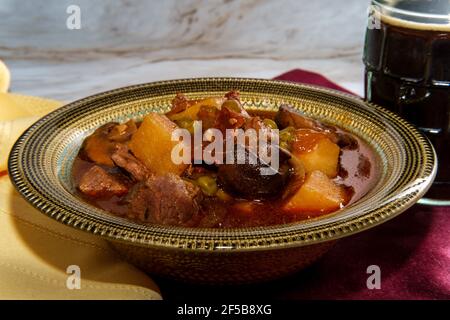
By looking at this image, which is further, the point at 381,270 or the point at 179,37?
the point at 179,37

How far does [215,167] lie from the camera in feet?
5.57

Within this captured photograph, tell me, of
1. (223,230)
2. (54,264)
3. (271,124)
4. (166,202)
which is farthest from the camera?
(271,124)

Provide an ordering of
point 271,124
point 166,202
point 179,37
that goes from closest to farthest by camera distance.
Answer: point 166,202
point 271,124
point 179,37

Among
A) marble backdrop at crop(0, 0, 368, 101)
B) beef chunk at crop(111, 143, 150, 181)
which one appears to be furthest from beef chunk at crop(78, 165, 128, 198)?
marble backdrop at crop(0, 0, 368, 101)

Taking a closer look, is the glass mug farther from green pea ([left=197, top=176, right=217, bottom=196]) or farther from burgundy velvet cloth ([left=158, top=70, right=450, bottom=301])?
green pea ([left=197, top=176, right=217, bottom=196])

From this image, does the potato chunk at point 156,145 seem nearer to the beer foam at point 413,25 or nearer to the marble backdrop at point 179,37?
the beer foam at point 413,25

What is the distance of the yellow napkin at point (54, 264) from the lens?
4.94 ft

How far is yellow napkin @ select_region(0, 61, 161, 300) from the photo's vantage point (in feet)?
4.94

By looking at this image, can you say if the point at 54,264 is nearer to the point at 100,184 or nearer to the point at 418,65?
the point at 100,184

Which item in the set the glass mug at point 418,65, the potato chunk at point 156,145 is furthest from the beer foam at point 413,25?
the potato chunk at point 156,145

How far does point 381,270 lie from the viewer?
1.66 meters

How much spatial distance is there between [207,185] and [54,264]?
0.43m

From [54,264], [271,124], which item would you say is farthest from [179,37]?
[54,264]

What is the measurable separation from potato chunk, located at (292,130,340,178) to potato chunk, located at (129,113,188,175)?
0.32 meters
